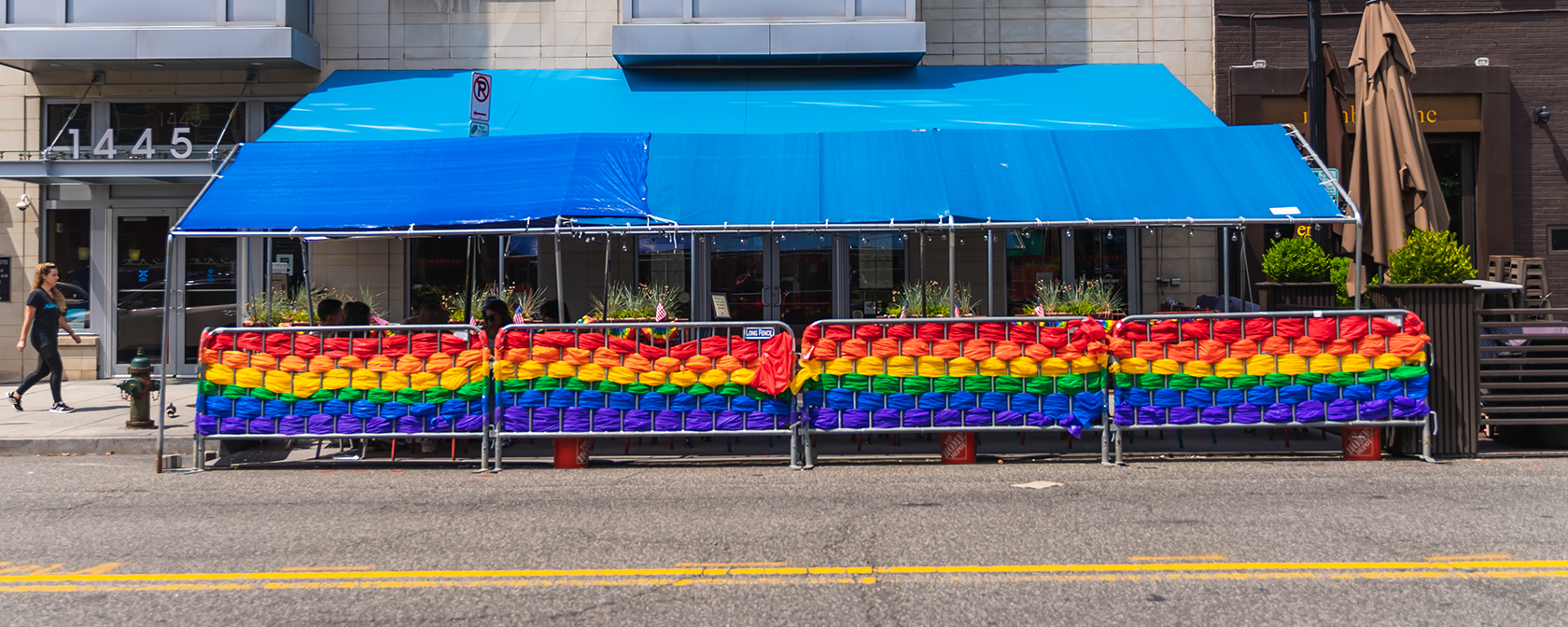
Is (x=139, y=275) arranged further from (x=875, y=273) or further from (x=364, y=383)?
(x=875, y=273)

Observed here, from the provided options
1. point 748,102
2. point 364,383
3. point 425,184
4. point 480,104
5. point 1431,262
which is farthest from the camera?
point 748,102

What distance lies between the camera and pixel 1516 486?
728cm

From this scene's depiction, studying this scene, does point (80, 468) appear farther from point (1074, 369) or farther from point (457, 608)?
point (1074, 369)

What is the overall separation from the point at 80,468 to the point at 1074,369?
8.73 m

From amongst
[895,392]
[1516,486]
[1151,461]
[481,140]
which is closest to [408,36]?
[481,140]

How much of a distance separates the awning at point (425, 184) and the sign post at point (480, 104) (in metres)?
0.17

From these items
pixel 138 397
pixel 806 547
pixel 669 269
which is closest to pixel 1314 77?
pixel 669 269

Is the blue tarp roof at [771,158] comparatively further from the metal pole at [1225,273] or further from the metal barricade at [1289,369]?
the metal barricade at [1289,369]

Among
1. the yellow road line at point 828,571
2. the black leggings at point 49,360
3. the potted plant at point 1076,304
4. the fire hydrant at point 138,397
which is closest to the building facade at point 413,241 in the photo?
the black leggings at point 49,360

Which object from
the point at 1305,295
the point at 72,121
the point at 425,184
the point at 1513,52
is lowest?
the point at 1305,295

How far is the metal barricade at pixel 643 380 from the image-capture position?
8.48 metres

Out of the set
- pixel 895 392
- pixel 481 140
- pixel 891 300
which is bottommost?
pixel 895 392

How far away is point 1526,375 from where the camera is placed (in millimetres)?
8773

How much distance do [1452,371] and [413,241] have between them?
512 inches
